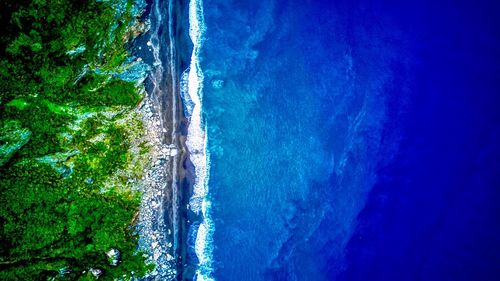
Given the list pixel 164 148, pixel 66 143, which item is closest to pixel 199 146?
pixel 164 148

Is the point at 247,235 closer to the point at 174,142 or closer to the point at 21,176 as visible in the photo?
the point at 174,142

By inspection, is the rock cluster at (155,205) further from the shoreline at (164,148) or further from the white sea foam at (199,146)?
the white sea foam at (199,146)

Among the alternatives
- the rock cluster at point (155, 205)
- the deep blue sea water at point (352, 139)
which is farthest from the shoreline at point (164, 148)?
the deep blue sea water at point (352, 139)

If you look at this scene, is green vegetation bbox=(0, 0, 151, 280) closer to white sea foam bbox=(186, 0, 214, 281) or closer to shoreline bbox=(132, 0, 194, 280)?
shoreline bbox=(132, 0, 194, 280)

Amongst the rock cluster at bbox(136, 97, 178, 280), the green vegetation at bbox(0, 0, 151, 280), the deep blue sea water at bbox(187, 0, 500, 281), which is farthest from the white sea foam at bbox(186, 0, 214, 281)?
the green vegetation at bbox(0, 0, 151, 280)

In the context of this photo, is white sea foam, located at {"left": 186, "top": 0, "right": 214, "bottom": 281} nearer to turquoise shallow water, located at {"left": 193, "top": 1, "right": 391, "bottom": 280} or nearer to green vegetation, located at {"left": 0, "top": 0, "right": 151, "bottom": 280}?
turquoise shallow water, located at {"left": 193, "top": 1, "right": 391, "bottom": 280}

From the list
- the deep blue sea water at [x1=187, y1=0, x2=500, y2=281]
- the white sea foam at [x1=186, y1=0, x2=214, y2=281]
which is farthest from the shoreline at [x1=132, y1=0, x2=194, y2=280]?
the deep blue sea water at [x1=187, y1=0, x2=500, y2=281]

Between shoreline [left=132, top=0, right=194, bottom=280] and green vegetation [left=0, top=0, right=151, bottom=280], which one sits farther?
shoreline [left=132, top=0, right=194, bottom=280]
